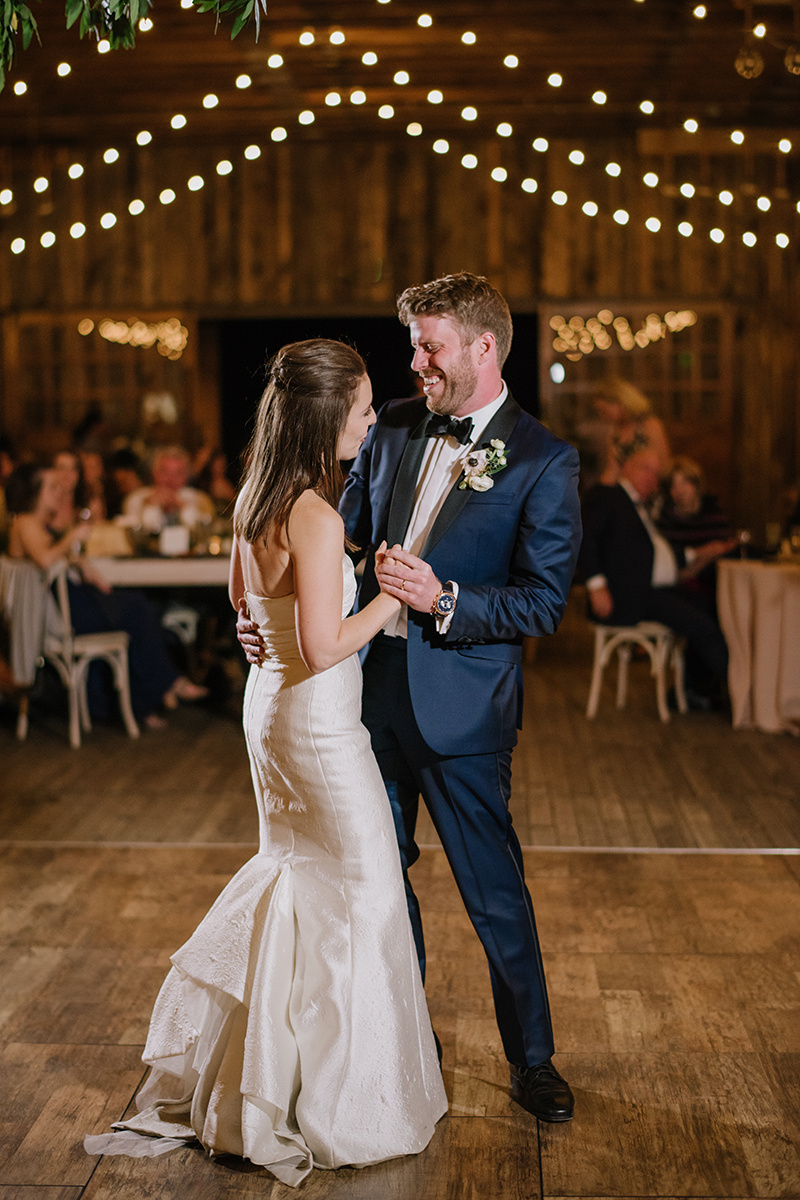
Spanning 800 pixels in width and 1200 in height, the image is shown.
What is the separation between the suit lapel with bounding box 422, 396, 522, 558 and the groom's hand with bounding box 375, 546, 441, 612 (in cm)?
19

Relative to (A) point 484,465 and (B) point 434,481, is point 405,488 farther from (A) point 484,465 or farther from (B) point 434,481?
(A) point 484,465

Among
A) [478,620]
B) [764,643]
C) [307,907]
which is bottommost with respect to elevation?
[764,643]

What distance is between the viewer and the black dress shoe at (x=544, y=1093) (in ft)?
7.60

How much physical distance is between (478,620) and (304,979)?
0.73m

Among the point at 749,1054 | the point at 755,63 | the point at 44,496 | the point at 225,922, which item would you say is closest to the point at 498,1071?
the point at 749,1054

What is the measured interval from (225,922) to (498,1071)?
0.72 meters

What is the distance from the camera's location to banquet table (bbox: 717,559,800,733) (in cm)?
573

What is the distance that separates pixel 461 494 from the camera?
2307 mm

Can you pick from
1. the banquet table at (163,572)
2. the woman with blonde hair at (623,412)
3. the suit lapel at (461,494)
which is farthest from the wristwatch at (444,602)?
the woman with blonde hair at (623,412)

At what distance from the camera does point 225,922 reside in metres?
2.25

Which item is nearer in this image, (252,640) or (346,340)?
(252,640)

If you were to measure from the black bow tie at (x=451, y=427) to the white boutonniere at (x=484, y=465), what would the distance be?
69 millimetres

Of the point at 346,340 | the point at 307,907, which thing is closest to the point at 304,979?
the point at 307,907

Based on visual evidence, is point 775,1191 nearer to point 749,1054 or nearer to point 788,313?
point 749,1054
